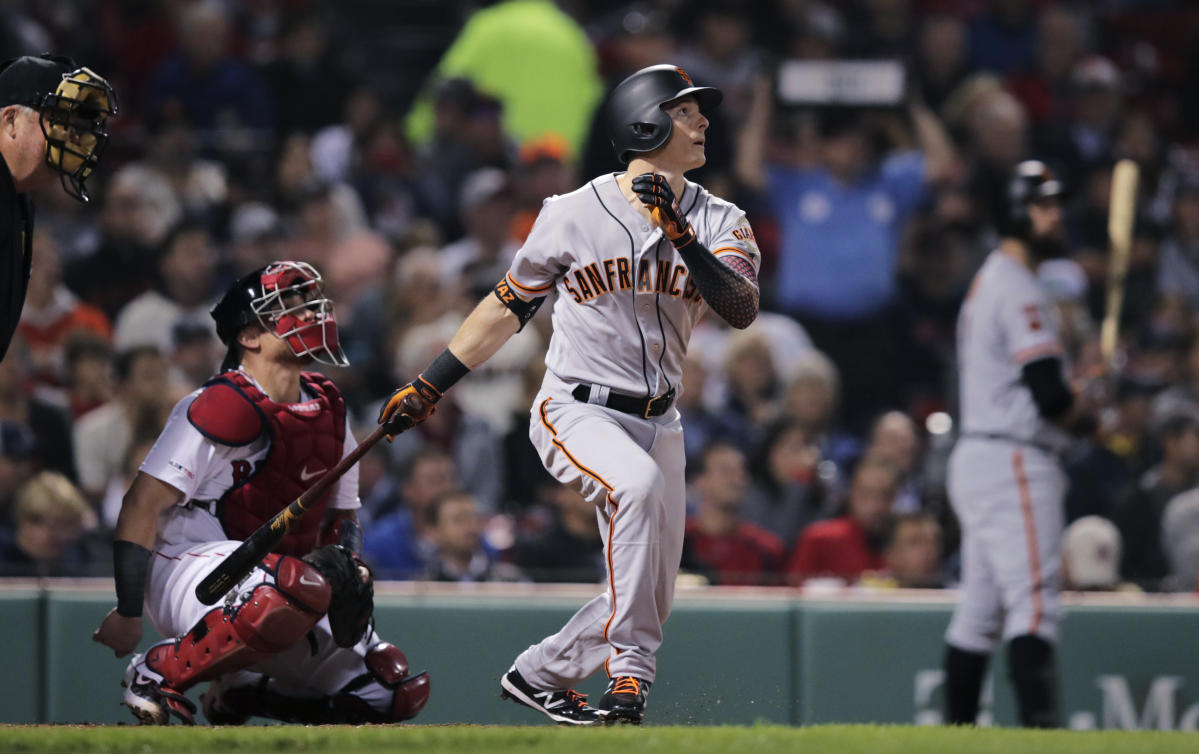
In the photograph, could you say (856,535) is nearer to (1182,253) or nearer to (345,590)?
(345,590)

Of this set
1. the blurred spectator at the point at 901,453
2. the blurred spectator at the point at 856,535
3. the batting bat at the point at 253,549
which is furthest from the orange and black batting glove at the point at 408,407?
the blurred spectator at the point at 901,453

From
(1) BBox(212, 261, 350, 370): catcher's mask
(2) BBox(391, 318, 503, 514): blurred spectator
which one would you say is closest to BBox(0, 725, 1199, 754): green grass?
(1) BBox(212, 261, 350, 370): catcher's mask

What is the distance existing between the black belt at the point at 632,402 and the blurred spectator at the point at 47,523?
2991 mm

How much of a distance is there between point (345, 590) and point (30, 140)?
5.01 ft

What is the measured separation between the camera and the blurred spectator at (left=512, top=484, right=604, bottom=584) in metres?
7.19

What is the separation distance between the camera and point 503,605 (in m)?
6.93

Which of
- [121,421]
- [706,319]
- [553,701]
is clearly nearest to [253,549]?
[553,701]

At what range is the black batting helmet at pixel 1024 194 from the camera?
654cm

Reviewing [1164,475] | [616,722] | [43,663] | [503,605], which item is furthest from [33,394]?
[1164,475]

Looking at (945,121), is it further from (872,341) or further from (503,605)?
(503,605)

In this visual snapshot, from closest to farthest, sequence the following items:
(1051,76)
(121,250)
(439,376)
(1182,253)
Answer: (439,376) → (121,250) → (1182,253) → (1051,76)

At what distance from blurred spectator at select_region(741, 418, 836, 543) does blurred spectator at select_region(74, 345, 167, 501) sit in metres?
2.84

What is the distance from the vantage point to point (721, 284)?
4.70 m

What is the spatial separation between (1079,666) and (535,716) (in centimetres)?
246
